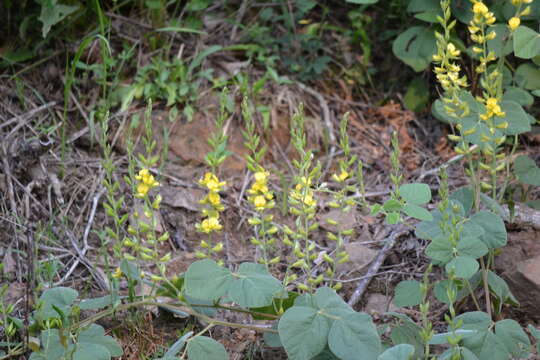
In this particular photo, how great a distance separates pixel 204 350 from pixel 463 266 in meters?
0.83

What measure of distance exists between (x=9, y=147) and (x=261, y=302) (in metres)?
1.74

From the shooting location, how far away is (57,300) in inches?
84.4

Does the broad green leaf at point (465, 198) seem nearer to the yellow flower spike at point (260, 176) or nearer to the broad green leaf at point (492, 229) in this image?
the broad green leaf at point (492, 229)

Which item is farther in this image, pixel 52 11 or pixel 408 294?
pixel 52 11

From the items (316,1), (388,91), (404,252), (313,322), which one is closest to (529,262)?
(404,252)

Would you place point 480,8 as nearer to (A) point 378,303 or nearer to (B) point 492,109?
(B) point 492,109

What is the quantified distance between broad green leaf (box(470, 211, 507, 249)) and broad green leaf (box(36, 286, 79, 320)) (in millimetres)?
1356

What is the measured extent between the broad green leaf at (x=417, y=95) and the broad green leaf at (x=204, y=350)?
223cm

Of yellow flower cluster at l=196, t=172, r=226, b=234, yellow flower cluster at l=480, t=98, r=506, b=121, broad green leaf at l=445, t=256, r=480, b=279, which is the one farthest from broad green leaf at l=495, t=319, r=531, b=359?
yellow flower cluster at l=196, t=172, r=226, b=234

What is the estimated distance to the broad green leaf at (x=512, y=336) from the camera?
2.02 m

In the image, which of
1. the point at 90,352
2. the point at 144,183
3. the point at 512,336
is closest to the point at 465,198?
the point at 512,336

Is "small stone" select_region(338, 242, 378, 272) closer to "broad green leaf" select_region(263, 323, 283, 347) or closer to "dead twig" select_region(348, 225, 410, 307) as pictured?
"dead twig" select_region(348, 225, 410, 307)

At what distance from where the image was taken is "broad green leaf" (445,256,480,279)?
200 cm

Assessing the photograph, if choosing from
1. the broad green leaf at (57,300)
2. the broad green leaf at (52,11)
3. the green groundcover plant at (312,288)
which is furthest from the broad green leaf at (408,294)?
the broad green leaf at (52,11)
